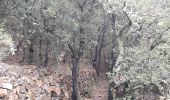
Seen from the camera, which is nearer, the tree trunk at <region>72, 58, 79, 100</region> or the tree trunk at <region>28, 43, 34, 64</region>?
the tree trunk at <region>72, 58, 79, 100</region>

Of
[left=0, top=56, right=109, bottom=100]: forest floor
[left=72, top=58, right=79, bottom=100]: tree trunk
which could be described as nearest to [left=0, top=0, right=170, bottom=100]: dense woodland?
[left=72, top=58, right=79, bottom=100]: tree trunk

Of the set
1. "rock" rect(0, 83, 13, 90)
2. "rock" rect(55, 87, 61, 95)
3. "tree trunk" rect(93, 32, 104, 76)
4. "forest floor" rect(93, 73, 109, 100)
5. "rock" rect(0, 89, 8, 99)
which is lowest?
"forest floor" rect(93, 73, 109, 100)

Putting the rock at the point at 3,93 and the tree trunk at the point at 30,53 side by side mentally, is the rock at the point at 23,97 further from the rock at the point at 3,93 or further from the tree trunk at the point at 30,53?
the tree trunk at the point at 30,53

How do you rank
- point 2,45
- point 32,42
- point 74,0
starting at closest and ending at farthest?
1. point 2,45
2. point 74,0
3. point 32,42

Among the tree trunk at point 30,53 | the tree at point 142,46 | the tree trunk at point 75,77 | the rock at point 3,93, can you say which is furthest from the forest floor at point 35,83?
the tree at point 142,46

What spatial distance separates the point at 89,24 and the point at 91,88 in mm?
8534

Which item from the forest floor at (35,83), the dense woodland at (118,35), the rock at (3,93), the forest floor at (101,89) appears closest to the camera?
the rock at (3,93)

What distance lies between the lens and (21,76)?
18906 millimetres

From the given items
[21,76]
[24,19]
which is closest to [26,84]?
[21,76]

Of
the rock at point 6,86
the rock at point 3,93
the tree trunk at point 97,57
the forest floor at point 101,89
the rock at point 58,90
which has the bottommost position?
the forest floor at point 101,89

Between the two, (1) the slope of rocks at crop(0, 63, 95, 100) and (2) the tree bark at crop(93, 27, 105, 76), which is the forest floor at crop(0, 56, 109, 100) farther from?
(2) the tree bark at crop(93, 27, 105, 76)

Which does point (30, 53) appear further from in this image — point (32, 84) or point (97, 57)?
point (97, 57)

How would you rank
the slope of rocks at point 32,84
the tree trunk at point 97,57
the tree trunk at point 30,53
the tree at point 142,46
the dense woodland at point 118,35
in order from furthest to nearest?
the tree trunk at point 97,57, the tree trunk at point 30,53, the dense woodland at point 118,35, the tree at point 142,46, the slope of rocks at point 32,84

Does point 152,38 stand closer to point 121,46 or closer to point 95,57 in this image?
point 121,46
